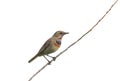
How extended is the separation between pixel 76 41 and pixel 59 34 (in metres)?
2.66

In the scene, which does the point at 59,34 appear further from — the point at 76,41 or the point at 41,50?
the point at 76,41

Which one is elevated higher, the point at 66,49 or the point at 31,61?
the point at 66,49

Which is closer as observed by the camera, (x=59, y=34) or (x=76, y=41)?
(x=76, y=41)

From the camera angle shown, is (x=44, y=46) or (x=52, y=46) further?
(x=44, y=46)

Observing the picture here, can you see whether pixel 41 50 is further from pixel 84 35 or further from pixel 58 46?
pixel 84 35

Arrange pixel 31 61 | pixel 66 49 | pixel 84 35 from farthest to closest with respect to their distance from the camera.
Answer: pixel 31 61, pixel 66 49, pixel 84 35

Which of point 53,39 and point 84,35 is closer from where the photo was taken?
point 84,35

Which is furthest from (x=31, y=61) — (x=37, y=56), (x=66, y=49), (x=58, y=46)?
(x=66, y=49)

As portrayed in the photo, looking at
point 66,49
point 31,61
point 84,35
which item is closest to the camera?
point 84,35

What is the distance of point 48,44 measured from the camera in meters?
6.73

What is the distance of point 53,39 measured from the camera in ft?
22.1

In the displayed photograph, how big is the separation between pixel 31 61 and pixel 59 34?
812mm

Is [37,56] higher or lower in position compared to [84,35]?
lower

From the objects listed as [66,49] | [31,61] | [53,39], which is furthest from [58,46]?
[66,49]
